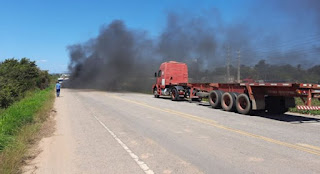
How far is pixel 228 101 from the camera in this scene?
1354cm

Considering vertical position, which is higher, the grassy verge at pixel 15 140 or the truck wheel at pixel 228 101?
the truck wheel at pixel 228 101

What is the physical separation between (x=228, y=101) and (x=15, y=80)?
95.5ft

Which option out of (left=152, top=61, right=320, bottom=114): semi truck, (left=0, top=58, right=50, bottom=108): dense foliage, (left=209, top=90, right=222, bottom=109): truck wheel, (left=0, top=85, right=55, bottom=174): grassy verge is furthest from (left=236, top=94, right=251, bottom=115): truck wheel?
(left=0, top=58, right=50, bottom=108): dense foliage

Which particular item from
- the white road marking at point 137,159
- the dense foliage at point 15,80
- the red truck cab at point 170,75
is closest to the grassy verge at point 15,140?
the white road marking at point 137,159

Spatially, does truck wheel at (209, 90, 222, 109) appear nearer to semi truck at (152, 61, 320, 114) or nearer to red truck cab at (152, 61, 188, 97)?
semi truck at (152, 61, 320, 114)

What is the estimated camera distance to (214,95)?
47.7 feet

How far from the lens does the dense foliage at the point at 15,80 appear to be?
2531cm

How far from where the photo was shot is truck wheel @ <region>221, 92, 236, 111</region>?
12907 mm

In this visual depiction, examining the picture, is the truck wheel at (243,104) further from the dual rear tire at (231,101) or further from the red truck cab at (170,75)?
the red truck cab at (170,75)

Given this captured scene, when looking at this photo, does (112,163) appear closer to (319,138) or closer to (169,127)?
(169,127)

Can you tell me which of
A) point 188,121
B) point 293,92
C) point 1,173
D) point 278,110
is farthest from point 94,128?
point 278,110

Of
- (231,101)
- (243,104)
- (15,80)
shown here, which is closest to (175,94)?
(231,101)

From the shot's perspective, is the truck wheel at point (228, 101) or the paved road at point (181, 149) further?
the truck wheel at point (228, 101)

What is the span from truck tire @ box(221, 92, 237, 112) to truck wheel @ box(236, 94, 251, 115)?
1.05 feet
